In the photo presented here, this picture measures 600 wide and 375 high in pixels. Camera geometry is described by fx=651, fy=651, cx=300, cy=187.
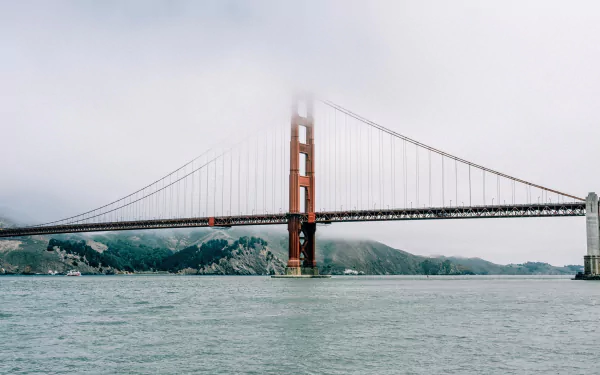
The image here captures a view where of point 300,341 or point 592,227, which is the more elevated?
point 592,227

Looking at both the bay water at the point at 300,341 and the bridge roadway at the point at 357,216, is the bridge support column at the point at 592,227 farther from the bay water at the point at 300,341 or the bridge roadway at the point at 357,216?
the bay water at the point at 300,341

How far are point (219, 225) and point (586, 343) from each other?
77864 mm

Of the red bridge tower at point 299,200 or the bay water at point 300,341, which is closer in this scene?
the bay water at point 300,341

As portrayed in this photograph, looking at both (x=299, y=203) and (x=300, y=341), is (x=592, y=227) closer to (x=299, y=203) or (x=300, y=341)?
(x=299, y=203)

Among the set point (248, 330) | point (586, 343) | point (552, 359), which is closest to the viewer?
point (552, 359)

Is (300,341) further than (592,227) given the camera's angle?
No

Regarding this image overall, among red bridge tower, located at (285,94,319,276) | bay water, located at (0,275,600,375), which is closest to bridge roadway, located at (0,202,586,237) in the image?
red bridge tower, located at (285,94,319,276)

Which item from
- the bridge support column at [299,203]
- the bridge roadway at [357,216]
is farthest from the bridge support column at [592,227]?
the bridge support column at [299,203]

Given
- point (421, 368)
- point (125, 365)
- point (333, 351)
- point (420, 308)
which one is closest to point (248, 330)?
point (333, 351)

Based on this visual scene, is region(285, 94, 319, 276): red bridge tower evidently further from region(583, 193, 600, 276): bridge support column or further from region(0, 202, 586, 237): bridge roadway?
region(583, 193, 600, 276): bridge support column

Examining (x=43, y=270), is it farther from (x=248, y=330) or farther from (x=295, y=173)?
(x=248, y=330)

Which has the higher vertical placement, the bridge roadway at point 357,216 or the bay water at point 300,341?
the bridge roadway at point 357,216

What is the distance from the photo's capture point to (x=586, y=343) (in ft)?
68.8

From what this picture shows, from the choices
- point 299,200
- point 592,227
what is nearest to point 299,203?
point 299,200
